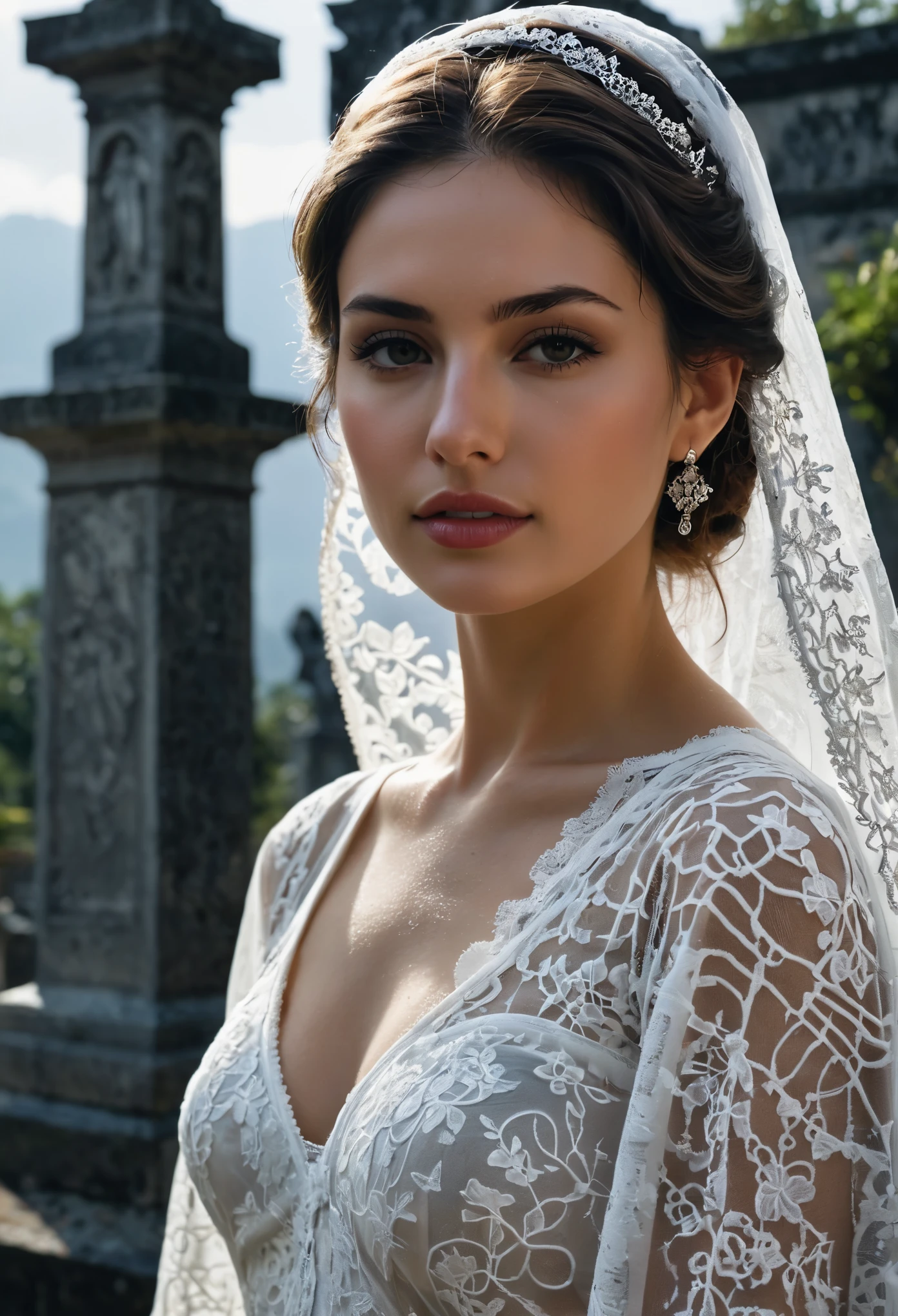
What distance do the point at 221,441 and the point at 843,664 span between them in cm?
230

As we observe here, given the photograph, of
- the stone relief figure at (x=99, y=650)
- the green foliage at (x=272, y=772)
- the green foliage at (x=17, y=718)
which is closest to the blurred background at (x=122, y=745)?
the stone relief figure at (x=99, y=650)

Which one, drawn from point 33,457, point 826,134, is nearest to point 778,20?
point 826,134

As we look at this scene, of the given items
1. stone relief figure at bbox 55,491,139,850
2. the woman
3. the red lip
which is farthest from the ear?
stone relief figure at bbox 55,491,139,850

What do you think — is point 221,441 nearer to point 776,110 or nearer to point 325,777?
point 776,110

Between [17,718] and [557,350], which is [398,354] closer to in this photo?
[557,350]

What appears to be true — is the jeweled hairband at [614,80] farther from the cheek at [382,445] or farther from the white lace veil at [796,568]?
the cheek at [382,445]

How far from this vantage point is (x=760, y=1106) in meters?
1.31

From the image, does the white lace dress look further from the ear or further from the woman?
the ear

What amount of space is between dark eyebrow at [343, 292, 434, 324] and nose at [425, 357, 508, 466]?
0.25 ft

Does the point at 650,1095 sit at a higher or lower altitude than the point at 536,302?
lower

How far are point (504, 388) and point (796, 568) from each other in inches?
17.5

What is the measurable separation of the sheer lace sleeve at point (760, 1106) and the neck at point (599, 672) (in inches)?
13.6

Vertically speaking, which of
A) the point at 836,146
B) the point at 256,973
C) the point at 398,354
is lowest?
the point at 256,973

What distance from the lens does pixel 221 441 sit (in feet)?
11.9
